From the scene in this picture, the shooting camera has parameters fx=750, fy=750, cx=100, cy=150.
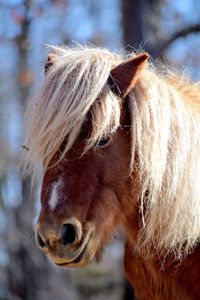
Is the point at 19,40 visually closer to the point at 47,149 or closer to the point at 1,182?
the point at 1,182

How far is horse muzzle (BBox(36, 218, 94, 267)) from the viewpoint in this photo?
11.7ft

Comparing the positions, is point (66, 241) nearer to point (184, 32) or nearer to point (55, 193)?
point (55, 193)

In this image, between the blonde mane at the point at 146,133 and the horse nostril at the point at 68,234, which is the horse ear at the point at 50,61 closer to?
the blonde mane at the point at 146,133

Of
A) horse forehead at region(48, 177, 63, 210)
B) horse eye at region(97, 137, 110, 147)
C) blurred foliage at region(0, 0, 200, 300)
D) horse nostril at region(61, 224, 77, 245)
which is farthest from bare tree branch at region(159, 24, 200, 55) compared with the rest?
horse nostril at region(61, 224, 77, 245)

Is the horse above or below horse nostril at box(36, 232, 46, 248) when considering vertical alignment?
above

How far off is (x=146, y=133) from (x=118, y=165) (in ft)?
0.72

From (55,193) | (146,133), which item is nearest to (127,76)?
(146,133)

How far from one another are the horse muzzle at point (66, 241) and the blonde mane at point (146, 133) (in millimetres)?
365

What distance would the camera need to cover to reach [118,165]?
384 centimetres

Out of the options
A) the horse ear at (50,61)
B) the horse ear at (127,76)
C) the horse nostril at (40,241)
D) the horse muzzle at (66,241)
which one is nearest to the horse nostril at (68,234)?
the horse muzzle at (66,241)

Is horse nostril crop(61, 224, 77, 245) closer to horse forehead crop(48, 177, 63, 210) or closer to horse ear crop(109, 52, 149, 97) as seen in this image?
horse forehead crop(48, 177, 63, 210)

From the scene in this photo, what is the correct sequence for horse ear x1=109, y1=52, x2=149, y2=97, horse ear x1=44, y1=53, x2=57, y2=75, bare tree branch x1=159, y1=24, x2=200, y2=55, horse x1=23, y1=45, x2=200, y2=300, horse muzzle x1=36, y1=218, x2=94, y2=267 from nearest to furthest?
1. horse muzzle x1=36, y1=218, x2=94, y2=267
2. horse x1=23, y1=45, x2=200, y2=300
3. horse ear x1=109, y1=52, x2=149, y2=97
4. horse ear x1=44, y1=53, x2=57, y2=75
5. bare tree branch x1=159, y1=24, x2=200, y2=55

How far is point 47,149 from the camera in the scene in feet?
12.5

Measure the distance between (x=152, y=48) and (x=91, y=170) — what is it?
5587 mm
